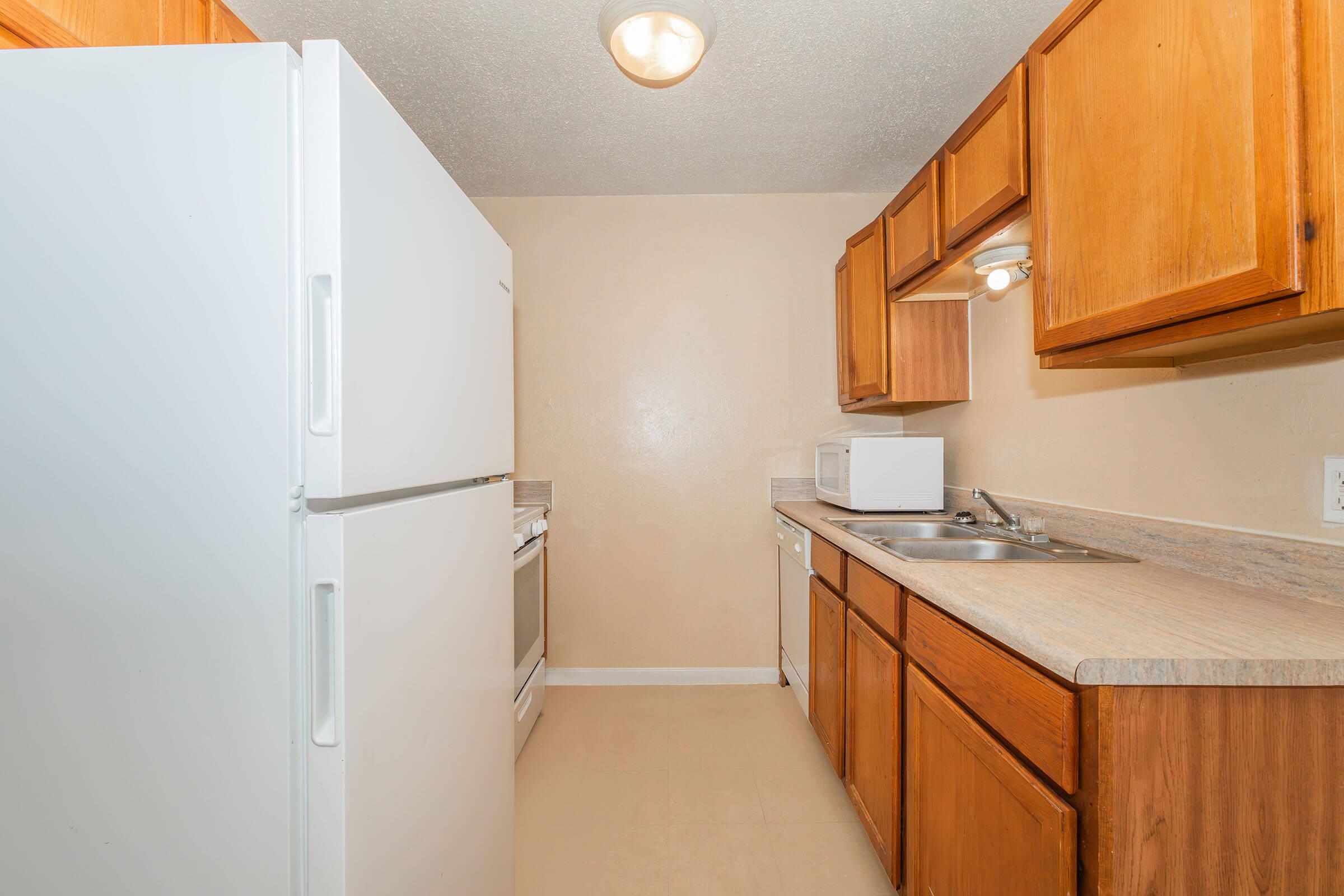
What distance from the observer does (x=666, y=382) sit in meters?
2.89

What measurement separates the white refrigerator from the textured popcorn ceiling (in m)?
1.20

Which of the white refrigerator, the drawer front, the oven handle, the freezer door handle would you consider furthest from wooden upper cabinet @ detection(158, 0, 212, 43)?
the drawer front

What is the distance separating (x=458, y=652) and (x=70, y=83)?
3.20ft

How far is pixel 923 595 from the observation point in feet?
3.99

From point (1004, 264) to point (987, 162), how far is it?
0.97ft

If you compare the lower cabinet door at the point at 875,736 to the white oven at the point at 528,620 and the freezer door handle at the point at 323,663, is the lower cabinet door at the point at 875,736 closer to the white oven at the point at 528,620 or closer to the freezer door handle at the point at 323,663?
the white oven at the point at 528,620

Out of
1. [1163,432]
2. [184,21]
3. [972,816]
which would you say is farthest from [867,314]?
[184,21]

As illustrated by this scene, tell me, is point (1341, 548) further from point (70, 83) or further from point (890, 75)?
point (70, 83)

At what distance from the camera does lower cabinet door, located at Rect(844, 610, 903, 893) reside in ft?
4.70

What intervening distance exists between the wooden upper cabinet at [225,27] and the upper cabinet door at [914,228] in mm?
1948

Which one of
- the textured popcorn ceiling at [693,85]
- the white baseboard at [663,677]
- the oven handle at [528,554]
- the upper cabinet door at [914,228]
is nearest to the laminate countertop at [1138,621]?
the upper cabinet door at [914,228]

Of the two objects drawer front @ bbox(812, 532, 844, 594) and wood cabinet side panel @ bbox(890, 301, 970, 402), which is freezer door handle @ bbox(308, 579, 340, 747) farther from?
wood cabinet side panel @ bbox(890, 301, 970, 402)

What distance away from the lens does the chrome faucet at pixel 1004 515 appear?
1853mm

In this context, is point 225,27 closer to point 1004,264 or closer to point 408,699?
point 408,699
